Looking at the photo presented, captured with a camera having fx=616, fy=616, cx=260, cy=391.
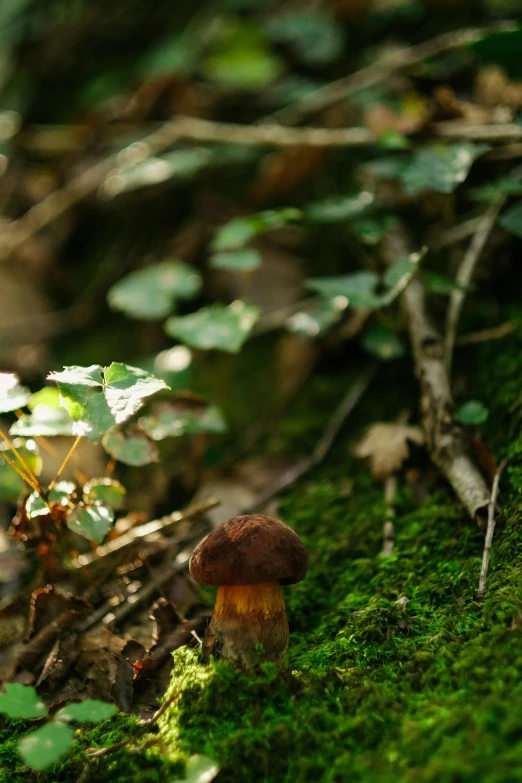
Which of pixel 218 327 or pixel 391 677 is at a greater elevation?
pixel 218 327

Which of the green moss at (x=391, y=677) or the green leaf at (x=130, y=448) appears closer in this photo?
the green moss at (x=391, y=677)

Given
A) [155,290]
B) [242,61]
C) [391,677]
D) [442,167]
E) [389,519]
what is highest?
[242,61]

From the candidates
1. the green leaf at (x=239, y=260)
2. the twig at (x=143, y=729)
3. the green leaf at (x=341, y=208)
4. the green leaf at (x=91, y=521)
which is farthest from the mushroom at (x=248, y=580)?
the green leaf at (x=341, y=208)

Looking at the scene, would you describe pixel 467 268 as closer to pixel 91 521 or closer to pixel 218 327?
pixel 218 327

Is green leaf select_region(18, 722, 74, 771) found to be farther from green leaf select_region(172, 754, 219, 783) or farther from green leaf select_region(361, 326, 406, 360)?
green leaf select_region(361, 326, 406, 360)

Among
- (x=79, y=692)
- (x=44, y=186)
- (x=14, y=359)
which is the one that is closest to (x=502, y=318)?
(x=79, y=692)

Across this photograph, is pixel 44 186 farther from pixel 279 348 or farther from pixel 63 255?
pixel 279 348

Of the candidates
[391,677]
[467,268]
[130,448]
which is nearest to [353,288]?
[467,268]

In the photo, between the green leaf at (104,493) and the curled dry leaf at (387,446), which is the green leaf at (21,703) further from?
the curled dry leaf at (387,446)
